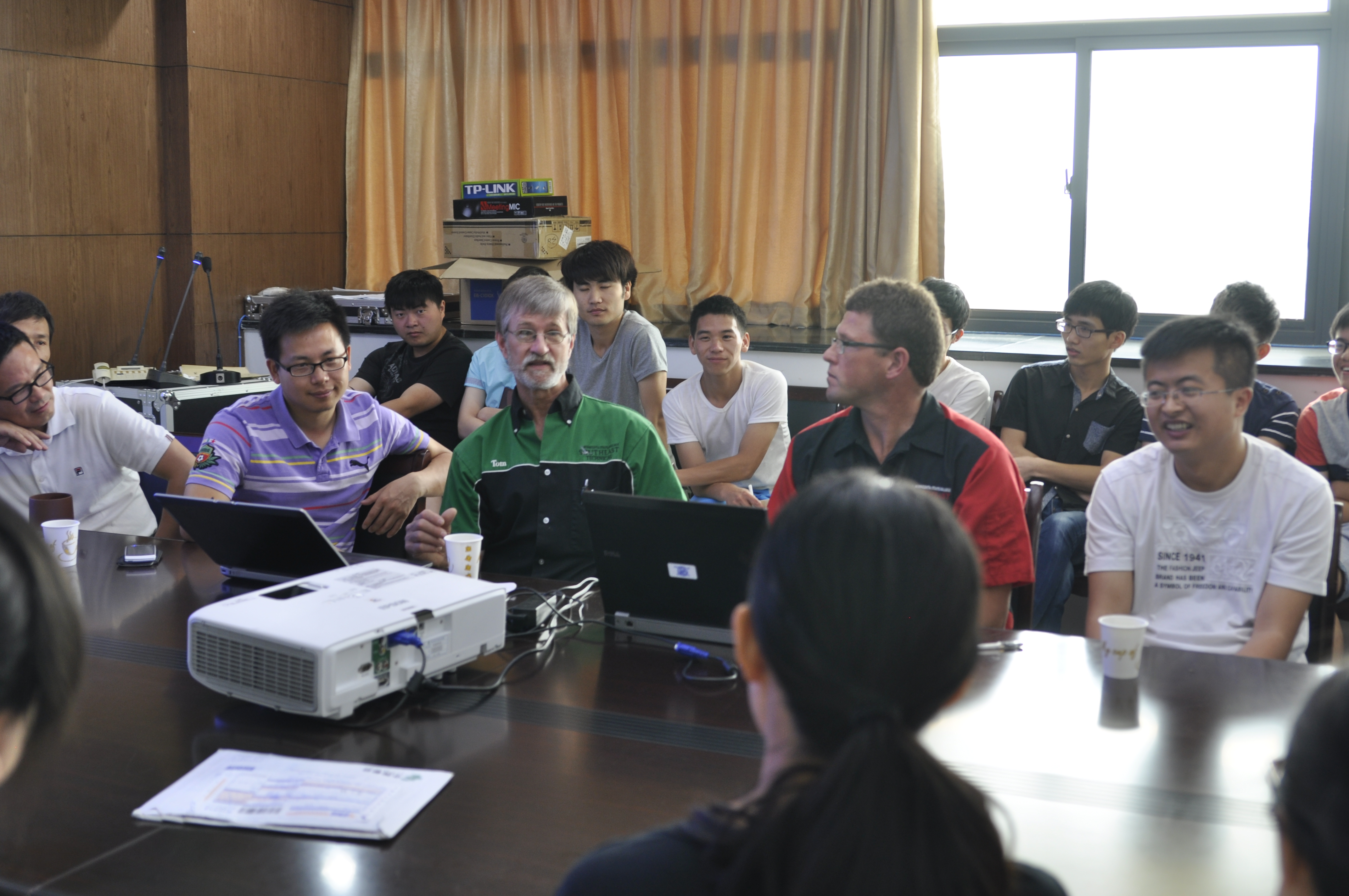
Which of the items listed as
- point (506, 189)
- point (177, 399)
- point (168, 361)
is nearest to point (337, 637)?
point (177, 399)

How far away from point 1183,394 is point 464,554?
1389mm

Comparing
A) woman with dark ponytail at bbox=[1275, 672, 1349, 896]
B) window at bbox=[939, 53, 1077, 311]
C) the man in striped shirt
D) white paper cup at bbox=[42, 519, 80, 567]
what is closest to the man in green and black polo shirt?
white paper cup at bbox=[42, 519, 80, 567]

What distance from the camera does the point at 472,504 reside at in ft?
8.39

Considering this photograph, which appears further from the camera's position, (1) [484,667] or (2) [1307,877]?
(1) [484,667]

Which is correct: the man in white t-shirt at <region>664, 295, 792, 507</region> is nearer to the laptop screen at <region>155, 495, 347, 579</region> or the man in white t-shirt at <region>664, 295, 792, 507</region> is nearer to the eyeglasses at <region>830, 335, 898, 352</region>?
the eyeglasses at <region>830, 335, 898, 352</region>

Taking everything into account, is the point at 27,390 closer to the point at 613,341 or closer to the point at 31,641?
the point at 613,341

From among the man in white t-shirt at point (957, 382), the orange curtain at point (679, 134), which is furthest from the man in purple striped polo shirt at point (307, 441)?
the orange curtain at point (679, 134)

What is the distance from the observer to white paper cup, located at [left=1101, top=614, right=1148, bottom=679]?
5.20 ft

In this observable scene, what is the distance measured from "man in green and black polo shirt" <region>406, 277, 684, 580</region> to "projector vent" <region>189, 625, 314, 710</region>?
0.96 metres

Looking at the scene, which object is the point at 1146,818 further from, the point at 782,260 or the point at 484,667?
the point at 782,260

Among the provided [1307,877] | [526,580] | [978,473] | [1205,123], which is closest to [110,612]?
[526,580]

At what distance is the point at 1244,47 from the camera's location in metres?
4.40

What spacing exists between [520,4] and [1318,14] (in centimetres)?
336

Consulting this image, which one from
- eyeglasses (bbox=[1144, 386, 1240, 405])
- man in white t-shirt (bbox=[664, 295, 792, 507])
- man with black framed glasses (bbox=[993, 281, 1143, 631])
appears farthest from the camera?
man in white t-shirt (bbox=[664, 295, 792, 507])
